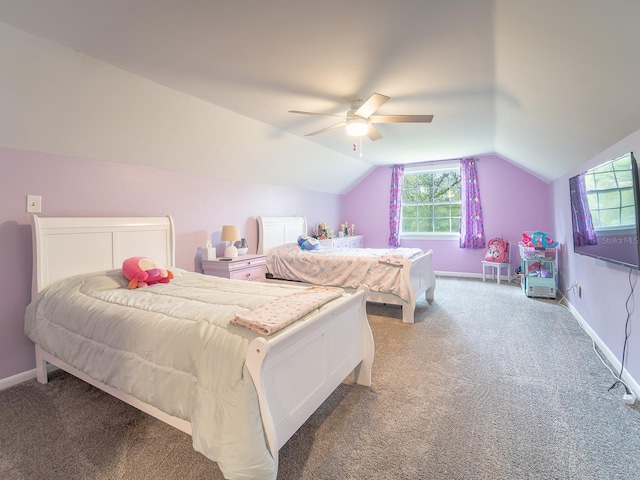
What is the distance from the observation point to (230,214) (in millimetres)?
4184

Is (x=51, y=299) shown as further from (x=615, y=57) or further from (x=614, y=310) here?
(x=614, y=310)

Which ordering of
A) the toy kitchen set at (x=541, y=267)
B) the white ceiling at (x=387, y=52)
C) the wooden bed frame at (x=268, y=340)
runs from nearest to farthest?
the wooden bed frame at (x=268, y=340), the white ceiling at (x=387, y=52), the toy kitchen set at (x=541, y=267)

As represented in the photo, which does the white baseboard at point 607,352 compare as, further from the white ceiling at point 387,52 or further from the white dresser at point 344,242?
the white dresser at point 344,242

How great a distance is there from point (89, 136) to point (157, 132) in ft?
1.80

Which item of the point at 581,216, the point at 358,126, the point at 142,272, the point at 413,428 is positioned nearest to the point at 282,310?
the point at 413,428

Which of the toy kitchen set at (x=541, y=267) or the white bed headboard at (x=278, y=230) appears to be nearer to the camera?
the toy kitchen set at (x=541, y=267)

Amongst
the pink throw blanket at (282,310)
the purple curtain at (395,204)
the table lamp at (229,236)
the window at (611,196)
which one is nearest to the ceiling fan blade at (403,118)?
the window at (611,196)

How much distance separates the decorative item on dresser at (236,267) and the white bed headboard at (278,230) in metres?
0.67

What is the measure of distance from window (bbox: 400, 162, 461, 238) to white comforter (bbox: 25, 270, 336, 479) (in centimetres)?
496

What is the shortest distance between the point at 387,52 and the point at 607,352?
9.62ft

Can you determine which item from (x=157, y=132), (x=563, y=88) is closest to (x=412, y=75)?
(x=563, y=88)

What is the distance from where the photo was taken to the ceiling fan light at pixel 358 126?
288 centimetres

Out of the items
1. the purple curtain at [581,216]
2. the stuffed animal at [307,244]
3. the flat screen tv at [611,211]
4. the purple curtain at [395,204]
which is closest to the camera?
the flat screen tv at [611,211]

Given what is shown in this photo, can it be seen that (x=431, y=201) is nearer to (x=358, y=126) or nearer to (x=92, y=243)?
(x=358, y=126)
